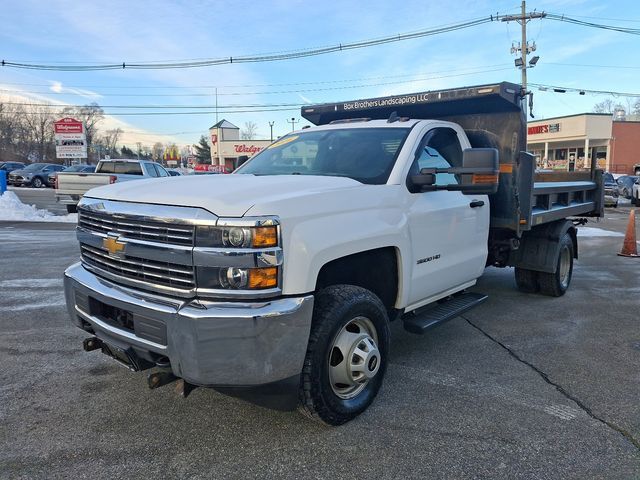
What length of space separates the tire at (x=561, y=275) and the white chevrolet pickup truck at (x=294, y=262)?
216cm

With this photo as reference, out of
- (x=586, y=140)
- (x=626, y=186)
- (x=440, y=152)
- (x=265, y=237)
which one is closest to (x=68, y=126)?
(x=440, y=152)

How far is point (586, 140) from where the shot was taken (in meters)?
44.5

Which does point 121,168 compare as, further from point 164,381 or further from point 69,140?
point 164,381

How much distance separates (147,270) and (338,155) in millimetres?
1927

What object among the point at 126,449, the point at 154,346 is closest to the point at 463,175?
the point at 154,346

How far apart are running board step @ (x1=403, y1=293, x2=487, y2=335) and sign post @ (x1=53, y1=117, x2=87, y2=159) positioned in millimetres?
27407

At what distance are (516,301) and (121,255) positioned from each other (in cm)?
516

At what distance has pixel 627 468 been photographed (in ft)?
9.40

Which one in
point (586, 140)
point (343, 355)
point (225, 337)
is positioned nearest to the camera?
point (225, 337)

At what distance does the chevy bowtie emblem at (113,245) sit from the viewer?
3082mm

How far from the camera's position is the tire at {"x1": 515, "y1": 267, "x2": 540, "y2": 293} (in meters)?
6.78

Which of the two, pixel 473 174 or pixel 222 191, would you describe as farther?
pixel 473 174

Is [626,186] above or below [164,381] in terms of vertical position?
above

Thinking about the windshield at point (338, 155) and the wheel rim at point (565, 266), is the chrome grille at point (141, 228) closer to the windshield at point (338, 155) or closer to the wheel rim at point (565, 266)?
the windshield at point (338, 155)
